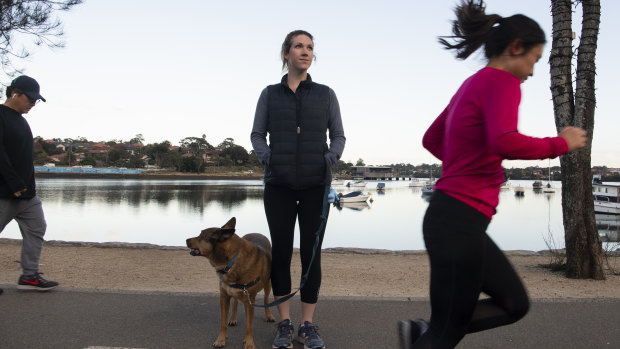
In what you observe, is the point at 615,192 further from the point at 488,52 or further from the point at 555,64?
the point at 488,52

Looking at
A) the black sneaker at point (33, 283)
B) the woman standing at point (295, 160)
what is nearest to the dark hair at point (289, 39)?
the woman standing at point (295, 160)

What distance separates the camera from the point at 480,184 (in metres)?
2.04

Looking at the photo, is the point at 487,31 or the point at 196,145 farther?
the point at 196,145

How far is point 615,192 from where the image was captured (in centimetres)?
3997

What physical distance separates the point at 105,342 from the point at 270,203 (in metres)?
1.58

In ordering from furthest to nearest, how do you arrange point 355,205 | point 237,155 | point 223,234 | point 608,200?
point 237,155 → point 355,205 → point 608,200 → point 223,234

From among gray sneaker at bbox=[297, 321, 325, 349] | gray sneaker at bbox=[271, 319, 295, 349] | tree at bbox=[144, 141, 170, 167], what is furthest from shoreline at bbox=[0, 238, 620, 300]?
tree at bbox=[144, 141, 170, 167]

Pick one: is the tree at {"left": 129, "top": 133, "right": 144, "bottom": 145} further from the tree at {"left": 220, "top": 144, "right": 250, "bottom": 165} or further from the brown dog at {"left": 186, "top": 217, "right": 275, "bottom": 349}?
the brown dog at {"left": 186, "top": 217, "right": 275, "bottom": 349}

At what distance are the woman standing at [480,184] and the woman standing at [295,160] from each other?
4.66 ft

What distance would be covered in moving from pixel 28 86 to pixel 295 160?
10.3 feet

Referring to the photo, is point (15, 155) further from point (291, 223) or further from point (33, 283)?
point (291, 223)

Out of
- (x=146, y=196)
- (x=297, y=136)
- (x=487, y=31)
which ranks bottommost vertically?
(x=146, y=196)

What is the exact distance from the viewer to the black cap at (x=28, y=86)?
4.66 metres

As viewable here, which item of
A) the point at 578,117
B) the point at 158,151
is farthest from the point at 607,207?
the point at 158,151
